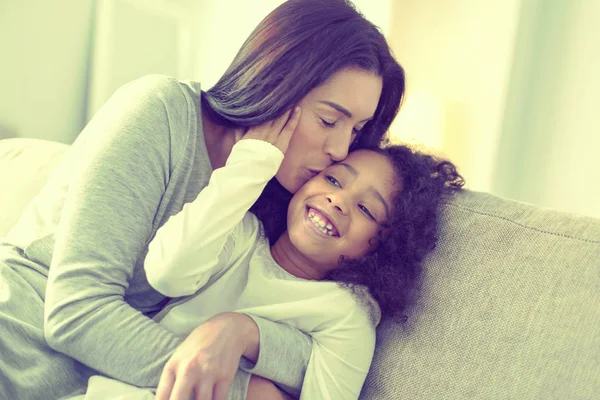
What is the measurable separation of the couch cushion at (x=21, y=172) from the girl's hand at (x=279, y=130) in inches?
29.2

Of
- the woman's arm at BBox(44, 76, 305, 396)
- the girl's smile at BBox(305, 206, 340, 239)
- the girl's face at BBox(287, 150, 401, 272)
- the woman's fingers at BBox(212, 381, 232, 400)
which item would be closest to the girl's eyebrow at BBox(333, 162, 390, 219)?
the girl's face at BBox(287, 150, 401, 272)

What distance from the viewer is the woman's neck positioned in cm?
115

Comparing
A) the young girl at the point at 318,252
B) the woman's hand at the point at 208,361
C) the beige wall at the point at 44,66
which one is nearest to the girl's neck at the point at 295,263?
the young girl at the point at 318,252

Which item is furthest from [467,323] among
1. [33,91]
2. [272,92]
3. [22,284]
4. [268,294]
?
[33,91]

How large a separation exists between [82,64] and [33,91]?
242 mm

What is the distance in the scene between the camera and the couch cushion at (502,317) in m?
0.94

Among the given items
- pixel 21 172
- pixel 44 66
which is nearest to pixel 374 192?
pixel 21 172

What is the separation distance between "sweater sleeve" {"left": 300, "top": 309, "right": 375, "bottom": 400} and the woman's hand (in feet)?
0.47

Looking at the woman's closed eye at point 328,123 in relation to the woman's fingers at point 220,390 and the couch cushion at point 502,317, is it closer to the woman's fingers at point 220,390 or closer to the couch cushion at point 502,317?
the couch cushion at point 502,317

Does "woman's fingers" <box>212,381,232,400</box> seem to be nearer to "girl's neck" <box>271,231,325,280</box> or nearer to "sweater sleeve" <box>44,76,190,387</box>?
"sweater sleeve" <box>44,76,190,387</box>

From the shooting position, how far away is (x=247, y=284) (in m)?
1.09

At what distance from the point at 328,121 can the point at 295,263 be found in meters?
0.31

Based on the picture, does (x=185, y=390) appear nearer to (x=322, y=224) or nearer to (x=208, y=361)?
(x=208, y=361)

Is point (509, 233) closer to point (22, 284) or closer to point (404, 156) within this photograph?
point (404, 156)
